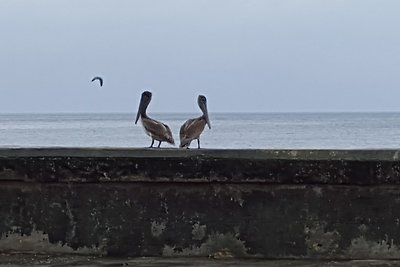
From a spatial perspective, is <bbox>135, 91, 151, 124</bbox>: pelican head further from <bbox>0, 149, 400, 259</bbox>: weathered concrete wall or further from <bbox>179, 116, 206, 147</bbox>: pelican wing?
<bbox>0, 149, 400, 259</bbox>: weathered concrete wall

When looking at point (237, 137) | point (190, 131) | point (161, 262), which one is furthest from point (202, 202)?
point (237, 137)

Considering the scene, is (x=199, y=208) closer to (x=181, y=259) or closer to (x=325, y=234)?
(x=181, y=259)

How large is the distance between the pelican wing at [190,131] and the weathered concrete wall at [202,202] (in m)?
3.80

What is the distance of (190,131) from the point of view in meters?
10.8

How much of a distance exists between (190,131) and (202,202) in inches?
158

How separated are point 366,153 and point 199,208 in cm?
113

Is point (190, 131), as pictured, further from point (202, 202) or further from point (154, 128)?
point (202, 202)

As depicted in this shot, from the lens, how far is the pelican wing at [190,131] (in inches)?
A: 422

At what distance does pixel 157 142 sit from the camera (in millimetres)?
11250

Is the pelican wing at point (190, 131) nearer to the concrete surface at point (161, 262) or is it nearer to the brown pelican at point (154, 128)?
the brown pelican at point (154, 128)

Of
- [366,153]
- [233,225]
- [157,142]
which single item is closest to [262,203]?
[233,225]

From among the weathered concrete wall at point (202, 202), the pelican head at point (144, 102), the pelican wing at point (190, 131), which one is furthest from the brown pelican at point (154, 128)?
the weathered concrete wall at point (202, 202)

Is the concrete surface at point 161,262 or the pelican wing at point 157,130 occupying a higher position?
the pelican wing at point 157,130

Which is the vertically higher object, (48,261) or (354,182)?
(354,182)
